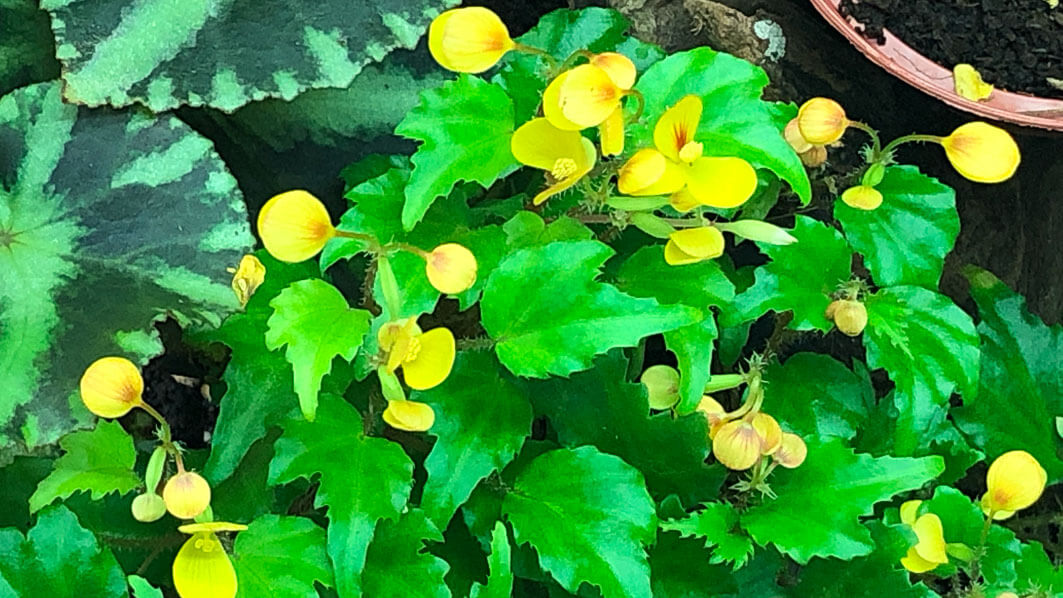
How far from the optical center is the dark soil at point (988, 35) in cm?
119

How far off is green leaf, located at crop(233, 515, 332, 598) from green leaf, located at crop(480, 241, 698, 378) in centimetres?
19

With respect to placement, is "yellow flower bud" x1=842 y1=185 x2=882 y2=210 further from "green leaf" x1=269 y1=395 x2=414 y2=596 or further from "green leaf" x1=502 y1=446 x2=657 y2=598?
"green leaf" x1=269 y1=395 x2=414 y2=596

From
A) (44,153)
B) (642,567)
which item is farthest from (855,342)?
(44,153)

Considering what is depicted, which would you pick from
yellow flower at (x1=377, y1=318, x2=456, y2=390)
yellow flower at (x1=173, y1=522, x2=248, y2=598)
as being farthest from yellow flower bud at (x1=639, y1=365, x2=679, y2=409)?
yellow flower at (x1=173, y1=522, x2=248, y2=598)

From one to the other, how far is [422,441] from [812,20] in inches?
28.8

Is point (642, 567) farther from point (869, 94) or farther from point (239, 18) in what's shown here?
point (869, 94)

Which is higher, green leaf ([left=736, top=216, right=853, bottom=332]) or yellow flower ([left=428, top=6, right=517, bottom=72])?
yellow flower ([left=428, top=6, right=517, bottom=72])

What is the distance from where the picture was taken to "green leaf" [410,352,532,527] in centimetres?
72

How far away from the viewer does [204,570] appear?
65 centimetres

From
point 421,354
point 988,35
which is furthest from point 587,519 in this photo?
point 988,35

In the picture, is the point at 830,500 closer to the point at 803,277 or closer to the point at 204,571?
the point at 803,277

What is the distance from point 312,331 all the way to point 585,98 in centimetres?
23

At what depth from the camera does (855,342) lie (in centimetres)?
121

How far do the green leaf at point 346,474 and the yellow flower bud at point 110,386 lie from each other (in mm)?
106
